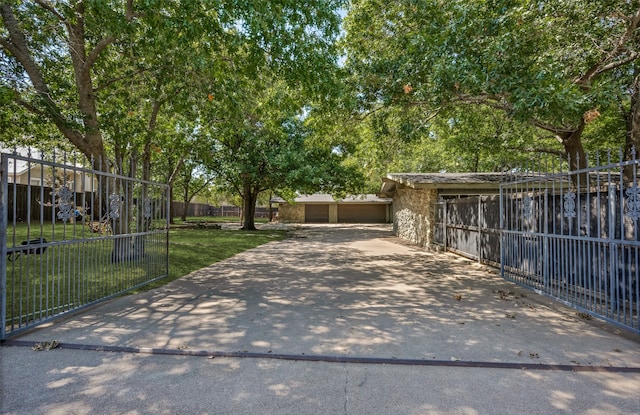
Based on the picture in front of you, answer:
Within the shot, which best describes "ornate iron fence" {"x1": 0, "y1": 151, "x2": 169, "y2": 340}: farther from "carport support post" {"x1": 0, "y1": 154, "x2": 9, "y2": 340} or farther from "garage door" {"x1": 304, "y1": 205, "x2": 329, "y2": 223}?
"garage door" {"x1": 304, "y1": 205, "x2": 329, "y2": 223}

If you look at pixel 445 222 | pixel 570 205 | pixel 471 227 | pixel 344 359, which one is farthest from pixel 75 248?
pixel 445 222

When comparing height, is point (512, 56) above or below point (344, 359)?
above

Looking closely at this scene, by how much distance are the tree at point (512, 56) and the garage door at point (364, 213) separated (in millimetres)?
29378

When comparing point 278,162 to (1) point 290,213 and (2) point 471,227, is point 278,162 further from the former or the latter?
(1) point 290,213

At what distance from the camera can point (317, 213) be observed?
37969 mm

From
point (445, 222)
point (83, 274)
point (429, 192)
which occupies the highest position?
point (429, 192)

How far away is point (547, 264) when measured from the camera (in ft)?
19.4

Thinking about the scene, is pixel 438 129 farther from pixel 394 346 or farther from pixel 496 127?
pixel 394 346

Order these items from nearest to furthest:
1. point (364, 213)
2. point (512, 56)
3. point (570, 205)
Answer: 1. point (570, 205)
2. point (512, 56)
3. point (364, 213)

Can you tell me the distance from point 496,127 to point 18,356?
47.7 feet

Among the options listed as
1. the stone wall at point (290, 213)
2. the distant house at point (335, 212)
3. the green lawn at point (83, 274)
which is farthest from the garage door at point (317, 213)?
the green lawn at point (83, 274)

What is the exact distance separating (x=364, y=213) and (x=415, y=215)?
22.3 meters

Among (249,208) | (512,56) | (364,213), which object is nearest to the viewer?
(512,56)

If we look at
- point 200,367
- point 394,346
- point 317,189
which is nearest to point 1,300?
point 200,367
